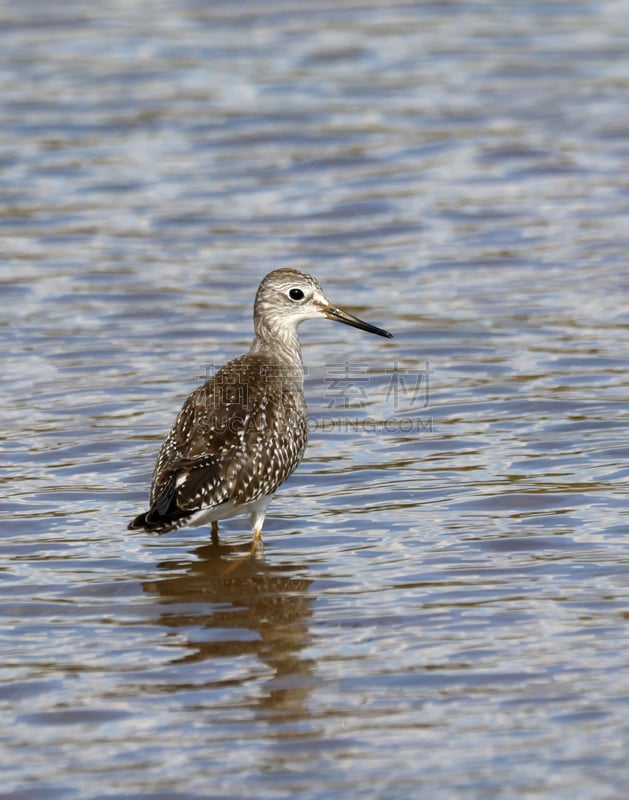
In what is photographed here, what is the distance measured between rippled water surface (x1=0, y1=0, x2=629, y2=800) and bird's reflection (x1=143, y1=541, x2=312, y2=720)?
0.02m

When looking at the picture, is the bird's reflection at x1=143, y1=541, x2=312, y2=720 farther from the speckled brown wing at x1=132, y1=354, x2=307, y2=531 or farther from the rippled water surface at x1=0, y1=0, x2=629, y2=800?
the speckled brown wing at x1=132, y1=354, x2=307, y2=531

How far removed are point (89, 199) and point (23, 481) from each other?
20.4ft

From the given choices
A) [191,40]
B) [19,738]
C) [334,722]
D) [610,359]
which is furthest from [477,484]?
[191,40]

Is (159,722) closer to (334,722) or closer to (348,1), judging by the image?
(334,722)

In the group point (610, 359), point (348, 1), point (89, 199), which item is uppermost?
point (348, 1)

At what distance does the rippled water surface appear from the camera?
612cm

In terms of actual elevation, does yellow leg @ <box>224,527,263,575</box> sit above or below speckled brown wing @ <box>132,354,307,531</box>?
below

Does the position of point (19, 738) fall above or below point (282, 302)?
below

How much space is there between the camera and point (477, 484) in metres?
8.98

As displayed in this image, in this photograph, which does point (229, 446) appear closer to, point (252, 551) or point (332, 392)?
point (252, 551)

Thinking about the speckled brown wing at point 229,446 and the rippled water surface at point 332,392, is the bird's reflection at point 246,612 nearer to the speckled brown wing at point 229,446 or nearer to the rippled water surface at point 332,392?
the rippled water surface at point 332,392

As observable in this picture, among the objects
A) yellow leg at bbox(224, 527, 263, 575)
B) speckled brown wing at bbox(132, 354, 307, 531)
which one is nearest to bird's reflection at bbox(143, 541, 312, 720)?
yellow leg at bbox(224, 527, 263, 575)

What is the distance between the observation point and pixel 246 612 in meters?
7.53

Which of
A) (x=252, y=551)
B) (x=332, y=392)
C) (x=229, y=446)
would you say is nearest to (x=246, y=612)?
(x=252, y=551)
